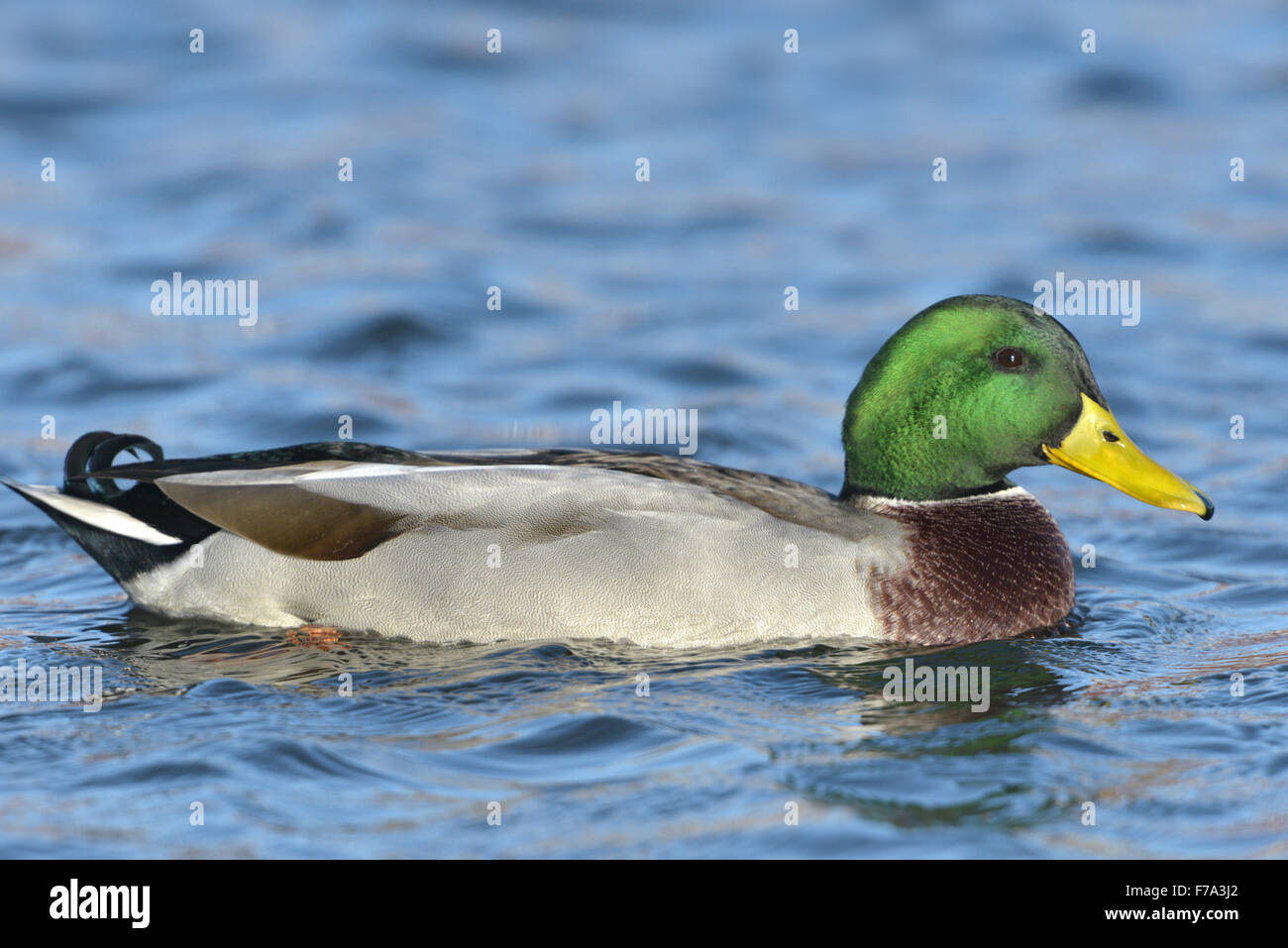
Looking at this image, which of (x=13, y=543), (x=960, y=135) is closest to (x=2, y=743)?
(x=13, y=543)

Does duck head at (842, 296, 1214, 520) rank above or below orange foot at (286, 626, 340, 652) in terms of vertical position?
above

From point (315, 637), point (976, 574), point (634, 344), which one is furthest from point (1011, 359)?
point (634, 344)

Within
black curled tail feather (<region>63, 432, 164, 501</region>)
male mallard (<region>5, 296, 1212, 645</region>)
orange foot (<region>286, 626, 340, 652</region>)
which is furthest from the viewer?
black curled tail feather (<region>63, 432, 164, 501</region>)

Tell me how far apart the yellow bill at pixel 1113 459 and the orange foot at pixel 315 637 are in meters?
2.84

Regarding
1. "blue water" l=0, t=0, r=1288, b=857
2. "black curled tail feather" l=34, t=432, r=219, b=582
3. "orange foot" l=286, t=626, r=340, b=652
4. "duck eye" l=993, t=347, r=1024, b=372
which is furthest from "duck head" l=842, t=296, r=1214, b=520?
"black curled tail feather" l=34, t=432, r=219, b=582

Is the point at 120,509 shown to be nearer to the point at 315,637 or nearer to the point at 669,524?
the point at 315,637

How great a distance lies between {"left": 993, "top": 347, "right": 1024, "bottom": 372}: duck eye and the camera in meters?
6.76

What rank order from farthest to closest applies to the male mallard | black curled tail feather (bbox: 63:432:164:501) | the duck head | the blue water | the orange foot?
1. black curled tail feather (bbox: 63:432:164:501)
2. the duck head
3. the orange foot
4. the male mallard
5. the blue water

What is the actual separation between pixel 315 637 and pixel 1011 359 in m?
2.87

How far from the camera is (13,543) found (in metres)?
8.22

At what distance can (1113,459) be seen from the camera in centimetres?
682

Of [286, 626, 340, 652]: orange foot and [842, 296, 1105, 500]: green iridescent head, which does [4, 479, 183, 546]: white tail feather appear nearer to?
[286, 626, 340, 652]: orange foot
